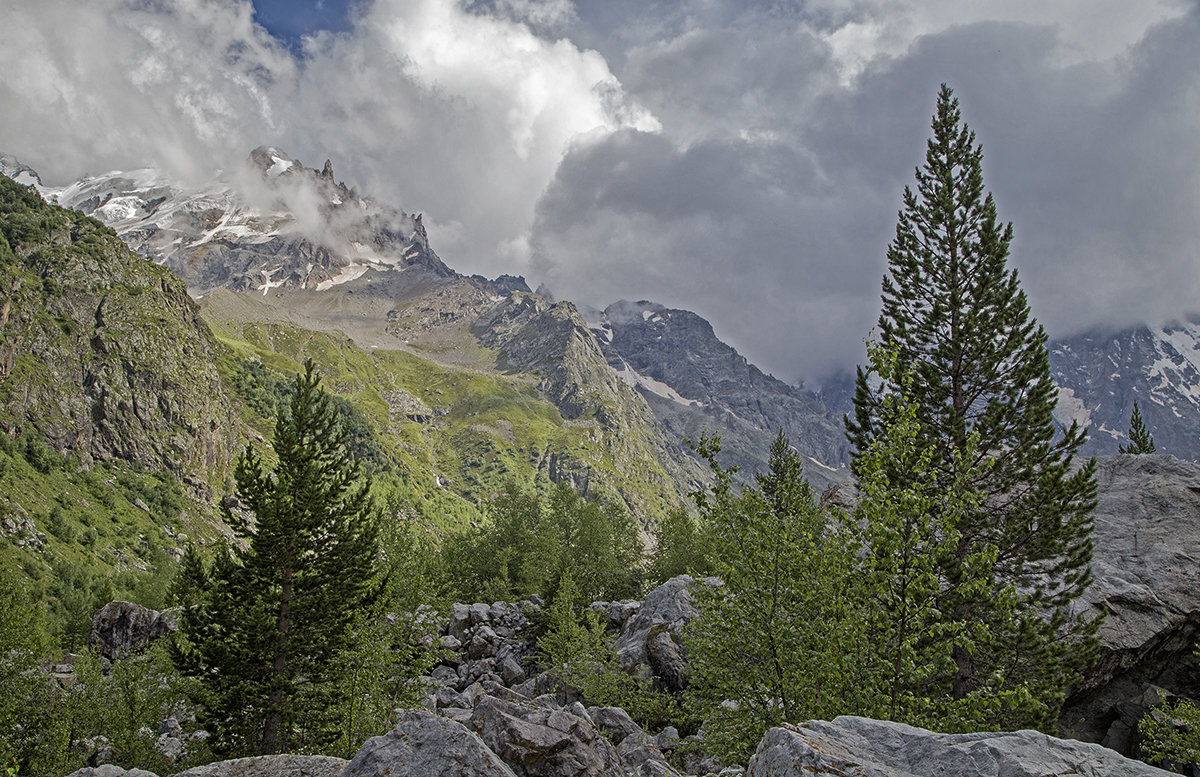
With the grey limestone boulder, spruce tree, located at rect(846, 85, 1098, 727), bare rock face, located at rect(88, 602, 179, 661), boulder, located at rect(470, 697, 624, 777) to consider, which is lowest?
bare rock face, located at rect(88, 602, 179, 661)

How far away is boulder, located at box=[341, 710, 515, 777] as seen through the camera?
11.2 metres

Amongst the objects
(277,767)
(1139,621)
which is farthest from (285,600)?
(1139,621)

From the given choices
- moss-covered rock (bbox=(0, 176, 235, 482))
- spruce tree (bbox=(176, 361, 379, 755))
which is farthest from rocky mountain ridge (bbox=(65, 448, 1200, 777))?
moss-covered rock (bbox=(0, 176, 235, 482))

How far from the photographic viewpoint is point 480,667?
42.4 m

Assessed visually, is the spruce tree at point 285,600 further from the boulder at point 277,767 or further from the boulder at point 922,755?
the boulder at point 922,755

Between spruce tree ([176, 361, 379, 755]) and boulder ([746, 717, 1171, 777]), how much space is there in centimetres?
2289

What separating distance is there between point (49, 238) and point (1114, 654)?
262242 mm

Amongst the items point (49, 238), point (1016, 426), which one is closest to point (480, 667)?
point (1016, 426)

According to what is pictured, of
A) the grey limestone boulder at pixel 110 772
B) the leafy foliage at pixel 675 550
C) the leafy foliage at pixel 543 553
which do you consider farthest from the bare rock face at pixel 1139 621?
the leafy foliage at pixel 543 553

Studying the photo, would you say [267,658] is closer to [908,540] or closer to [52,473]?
[908,540]

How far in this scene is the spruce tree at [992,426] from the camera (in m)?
22.0

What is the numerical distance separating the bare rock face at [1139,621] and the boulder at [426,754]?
26.3 m

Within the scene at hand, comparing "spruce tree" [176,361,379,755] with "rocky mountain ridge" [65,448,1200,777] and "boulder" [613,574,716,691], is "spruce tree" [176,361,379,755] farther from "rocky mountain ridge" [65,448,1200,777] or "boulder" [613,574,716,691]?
"boulder" [613,574,716,691]

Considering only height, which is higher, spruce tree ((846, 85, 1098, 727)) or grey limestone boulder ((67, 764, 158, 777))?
spruce tree ((846, 85, 1098, 727))
